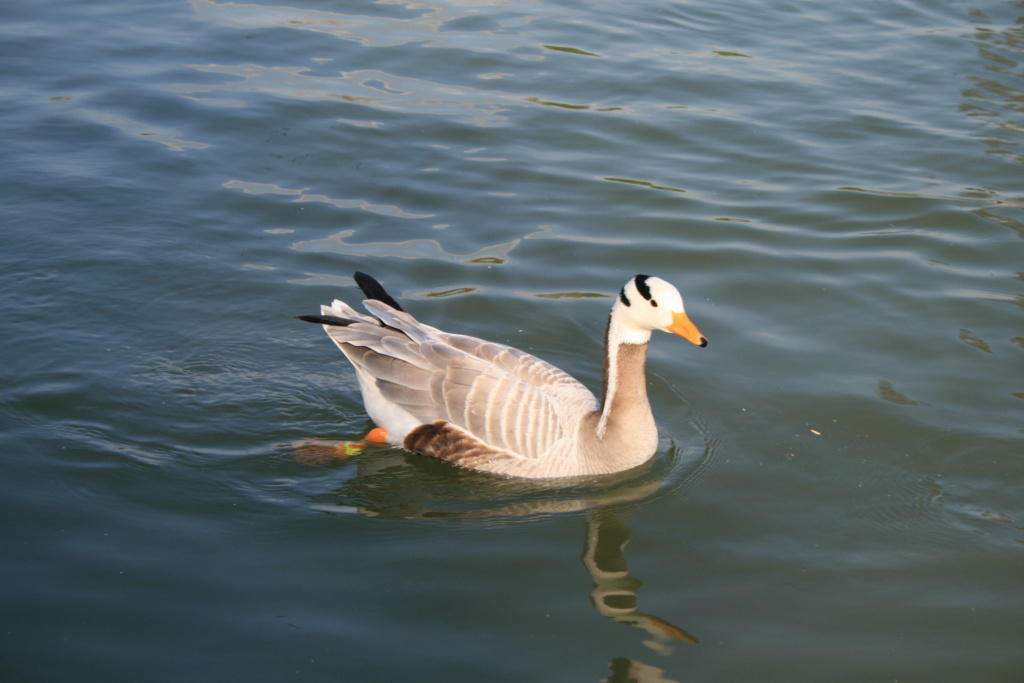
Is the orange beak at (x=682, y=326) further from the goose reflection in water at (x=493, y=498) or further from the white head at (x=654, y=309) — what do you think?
the goose reflection in water at (x=493, y=498)

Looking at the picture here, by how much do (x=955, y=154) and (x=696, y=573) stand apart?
8457 millimetres

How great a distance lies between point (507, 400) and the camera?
267 inches

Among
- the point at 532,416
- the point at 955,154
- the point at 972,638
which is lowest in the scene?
the point at 972,638

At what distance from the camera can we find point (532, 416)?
6.73 metres

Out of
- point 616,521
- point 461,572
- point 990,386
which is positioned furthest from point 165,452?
point 990,386

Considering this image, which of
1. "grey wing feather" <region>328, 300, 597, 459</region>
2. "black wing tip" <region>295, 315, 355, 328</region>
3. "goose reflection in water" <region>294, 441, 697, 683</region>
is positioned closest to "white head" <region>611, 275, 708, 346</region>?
"grey wing feather" <region>328, 300, 597, 459</region>

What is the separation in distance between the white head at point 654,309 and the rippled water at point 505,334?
114 cm

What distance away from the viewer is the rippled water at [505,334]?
5.22 m

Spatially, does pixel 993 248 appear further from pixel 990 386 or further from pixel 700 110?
pixel 700 110

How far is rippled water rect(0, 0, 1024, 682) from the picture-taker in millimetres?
5223

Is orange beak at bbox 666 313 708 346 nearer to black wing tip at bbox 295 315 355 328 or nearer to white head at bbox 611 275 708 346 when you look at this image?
white head at bbox 611 275 708 346

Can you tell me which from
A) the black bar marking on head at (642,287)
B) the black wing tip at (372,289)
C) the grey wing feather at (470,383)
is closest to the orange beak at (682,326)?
the black bar marking on head at (642,287)

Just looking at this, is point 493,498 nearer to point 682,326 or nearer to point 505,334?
point 682,326

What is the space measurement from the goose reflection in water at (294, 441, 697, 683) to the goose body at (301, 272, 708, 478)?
0.11m
